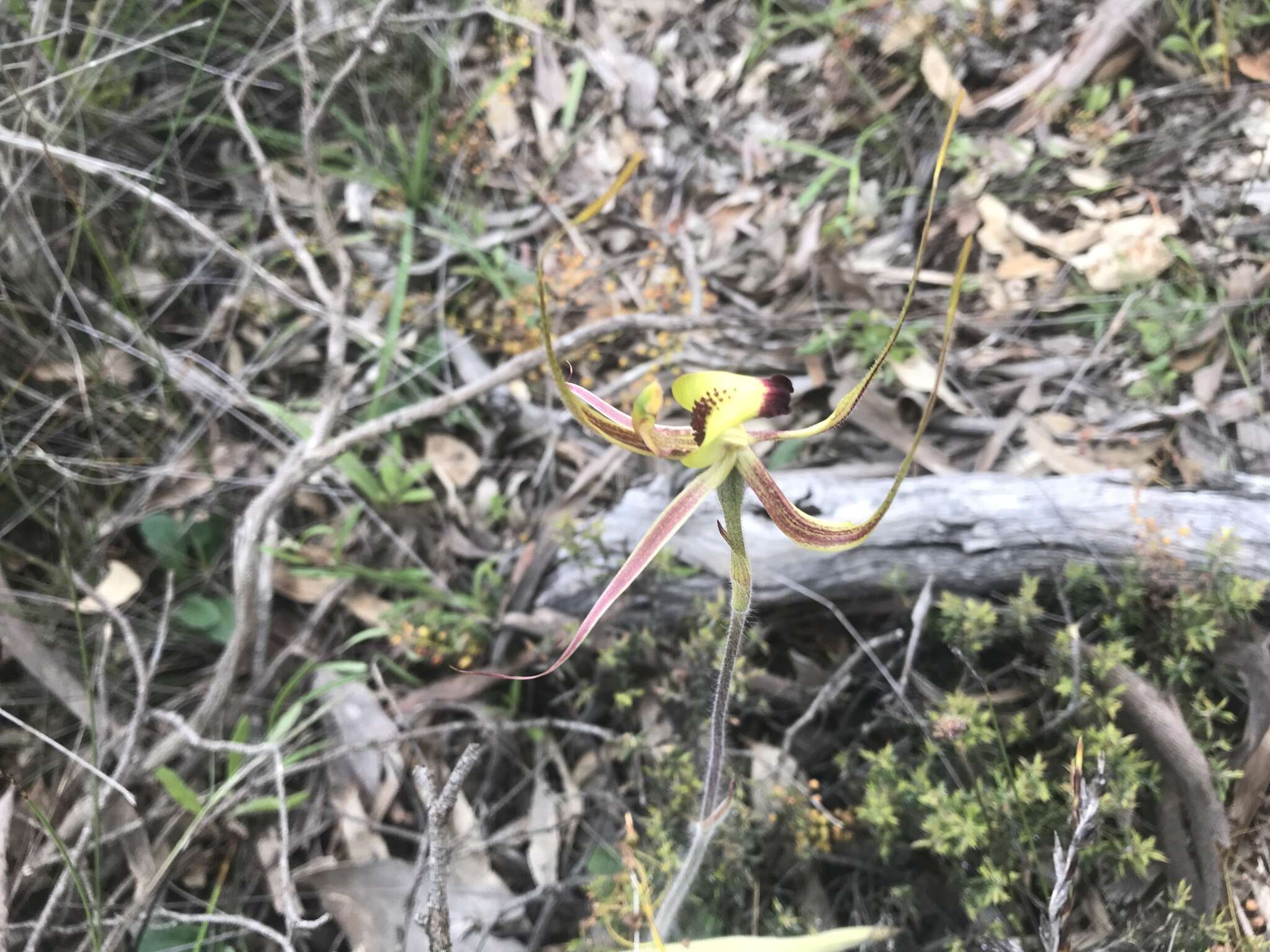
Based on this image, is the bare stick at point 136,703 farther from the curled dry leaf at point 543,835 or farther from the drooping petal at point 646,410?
the drooping petal at point 646,410

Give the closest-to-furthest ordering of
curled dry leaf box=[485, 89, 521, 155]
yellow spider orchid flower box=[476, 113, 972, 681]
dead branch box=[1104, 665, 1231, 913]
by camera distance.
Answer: yellow spider orchid flower box=[476, 113, 972, 681] < dead branch box=[1104, 665, 1231, 913] < curled dry leaf box=[485, 89, 521, 155]

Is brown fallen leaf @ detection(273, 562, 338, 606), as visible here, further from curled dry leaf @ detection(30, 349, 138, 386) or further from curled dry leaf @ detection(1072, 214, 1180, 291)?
curled dry leaf @ detection(1072, 214, 1180, 291)

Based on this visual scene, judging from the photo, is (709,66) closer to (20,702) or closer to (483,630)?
(483,630)

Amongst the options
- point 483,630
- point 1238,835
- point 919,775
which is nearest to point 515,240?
point 483,630

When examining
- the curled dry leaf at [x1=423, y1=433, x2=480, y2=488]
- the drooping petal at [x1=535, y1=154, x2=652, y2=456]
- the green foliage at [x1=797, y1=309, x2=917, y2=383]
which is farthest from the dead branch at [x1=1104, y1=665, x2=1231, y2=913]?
the curled dry leaf at [x1=423, y1=433, x2=480, y2=488]

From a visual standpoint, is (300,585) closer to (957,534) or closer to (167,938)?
(167,938)

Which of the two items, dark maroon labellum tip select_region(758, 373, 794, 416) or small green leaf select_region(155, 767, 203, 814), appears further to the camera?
small green leaf select_region(155, 767, 203, 814)

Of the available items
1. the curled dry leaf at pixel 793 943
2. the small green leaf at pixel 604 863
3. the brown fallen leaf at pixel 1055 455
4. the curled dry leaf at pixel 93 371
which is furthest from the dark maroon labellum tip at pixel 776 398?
the curled dry leaf at pixel 93 371
